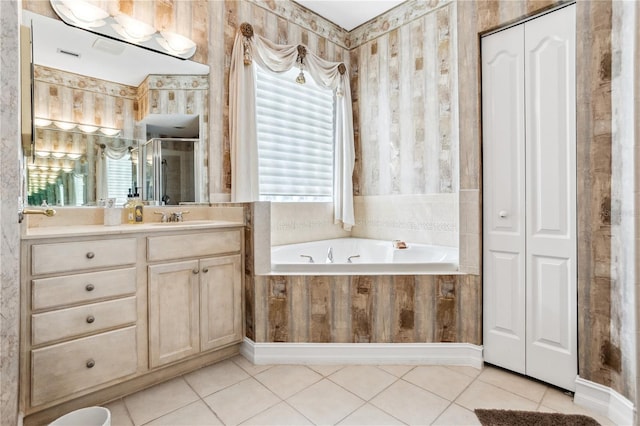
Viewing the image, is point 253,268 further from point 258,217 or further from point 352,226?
point 352,226

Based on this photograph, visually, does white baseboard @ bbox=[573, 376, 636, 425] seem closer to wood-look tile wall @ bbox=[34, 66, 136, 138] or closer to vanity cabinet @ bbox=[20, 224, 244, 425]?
vanity cabinet @ bbox=[20, 224, 244, 425]

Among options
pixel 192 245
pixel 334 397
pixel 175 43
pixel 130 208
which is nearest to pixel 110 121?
pixel 130 208

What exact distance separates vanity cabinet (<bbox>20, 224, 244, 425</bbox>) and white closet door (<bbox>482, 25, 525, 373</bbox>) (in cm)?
164

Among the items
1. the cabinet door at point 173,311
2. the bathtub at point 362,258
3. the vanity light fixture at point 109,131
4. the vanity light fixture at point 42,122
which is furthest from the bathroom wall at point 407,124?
the vanity light fixture at point 42,122

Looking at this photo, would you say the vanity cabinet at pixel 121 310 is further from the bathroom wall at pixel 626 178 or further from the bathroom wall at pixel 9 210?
the bathroom wall at pixel 626 178

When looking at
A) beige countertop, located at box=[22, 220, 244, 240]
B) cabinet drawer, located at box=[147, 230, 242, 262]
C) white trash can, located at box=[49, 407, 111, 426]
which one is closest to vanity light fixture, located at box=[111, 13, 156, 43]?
beige countertop, located at box=[22, 220, 244, 240]

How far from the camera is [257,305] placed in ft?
7.29

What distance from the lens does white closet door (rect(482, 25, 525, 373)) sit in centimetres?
197

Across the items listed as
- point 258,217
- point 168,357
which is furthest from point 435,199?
point 168,357

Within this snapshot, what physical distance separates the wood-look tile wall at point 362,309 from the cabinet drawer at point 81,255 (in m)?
0.80

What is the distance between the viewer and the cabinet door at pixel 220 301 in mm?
2111

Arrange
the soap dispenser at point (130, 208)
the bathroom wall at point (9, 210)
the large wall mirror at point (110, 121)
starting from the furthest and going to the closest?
the soap dispenser at point (130, 208) < the large wall mirror at point (110, 121) < the bathroom wall at point (9, 210)

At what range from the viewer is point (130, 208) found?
7.46ft

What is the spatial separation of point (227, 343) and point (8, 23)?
75.6 inches
